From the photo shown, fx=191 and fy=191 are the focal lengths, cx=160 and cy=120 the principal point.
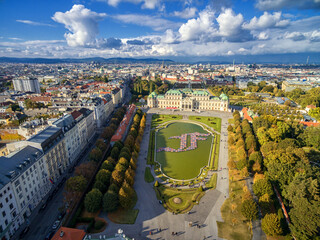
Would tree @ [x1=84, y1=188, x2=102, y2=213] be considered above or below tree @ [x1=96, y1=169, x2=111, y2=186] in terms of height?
below

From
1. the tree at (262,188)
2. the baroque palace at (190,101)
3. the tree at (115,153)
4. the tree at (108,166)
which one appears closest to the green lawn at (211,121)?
the baroque palace at (190,101)

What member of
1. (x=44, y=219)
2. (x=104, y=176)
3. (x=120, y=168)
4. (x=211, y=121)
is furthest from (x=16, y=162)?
(x=211, y=121)

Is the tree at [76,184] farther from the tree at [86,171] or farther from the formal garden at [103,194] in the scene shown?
the tree at [86,171]

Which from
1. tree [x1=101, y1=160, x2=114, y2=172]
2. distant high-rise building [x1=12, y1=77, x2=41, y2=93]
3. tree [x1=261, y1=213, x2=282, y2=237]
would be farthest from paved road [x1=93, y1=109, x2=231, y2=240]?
distant high-rise building [x1=12, y1=77, x2=41, y2=93]

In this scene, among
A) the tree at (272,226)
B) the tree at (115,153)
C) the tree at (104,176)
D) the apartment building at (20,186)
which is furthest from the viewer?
the tree at (115,153)

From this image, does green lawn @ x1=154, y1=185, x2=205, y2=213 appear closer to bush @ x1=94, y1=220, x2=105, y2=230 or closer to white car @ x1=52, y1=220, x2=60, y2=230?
bush @ x1=94, y1=220, x2=105, y2=230
